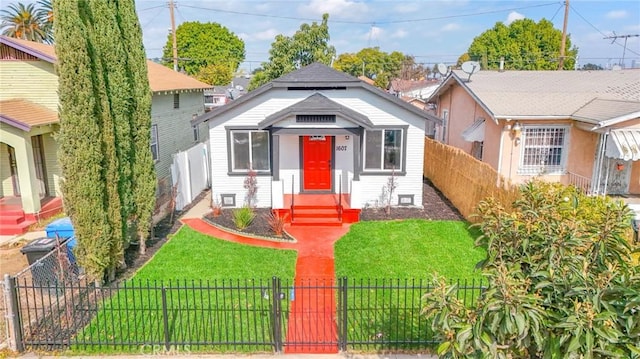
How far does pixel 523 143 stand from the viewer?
16422mm

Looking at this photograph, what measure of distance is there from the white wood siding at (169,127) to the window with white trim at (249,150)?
368 cm

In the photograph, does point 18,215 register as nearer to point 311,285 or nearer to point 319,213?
point 319,213

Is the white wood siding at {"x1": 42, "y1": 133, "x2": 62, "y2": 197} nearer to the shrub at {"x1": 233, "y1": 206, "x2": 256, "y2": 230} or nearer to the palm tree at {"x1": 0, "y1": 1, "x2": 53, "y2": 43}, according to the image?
the shrub at {"x1": 233, "y1": 206, "x2": 256, "y2": 230}

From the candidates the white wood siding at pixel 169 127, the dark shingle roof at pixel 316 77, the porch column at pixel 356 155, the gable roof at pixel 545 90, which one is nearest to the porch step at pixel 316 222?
the porch column at pixel 356 155

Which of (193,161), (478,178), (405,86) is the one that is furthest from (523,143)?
(405,86)

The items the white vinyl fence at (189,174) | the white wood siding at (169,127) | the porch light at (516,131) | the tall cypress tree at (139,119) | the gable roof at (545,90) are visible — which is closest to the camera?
the tall cypress tree at (139,119)

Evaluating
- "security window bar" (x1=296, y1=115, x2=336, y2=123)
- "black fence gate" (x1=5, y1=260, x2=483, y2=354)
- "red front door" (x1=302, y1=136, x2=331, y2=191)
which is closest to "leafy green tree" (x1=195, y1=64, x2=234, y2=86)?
"red front door" (x1=302, y1=136, x2=331, y2=191)

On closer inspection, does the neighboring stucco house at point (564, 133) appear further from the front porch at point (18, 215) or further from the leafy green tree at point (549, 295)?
the front porch at point (18, 215)

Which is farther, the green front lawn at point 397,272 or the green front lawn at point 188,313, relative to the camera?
the green front lawn at point 397,272

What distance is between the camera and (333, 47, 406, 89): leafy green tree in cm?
8625

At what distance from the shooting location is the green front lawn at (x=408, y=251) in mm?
10148

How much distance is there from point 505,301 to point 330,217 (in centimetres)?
1030

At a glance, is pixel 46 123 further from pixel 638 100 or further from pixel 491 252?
pixel 638 100

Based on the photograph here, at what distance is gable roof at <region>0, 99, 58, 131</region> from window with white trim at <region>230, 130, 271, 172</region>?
6.08m
